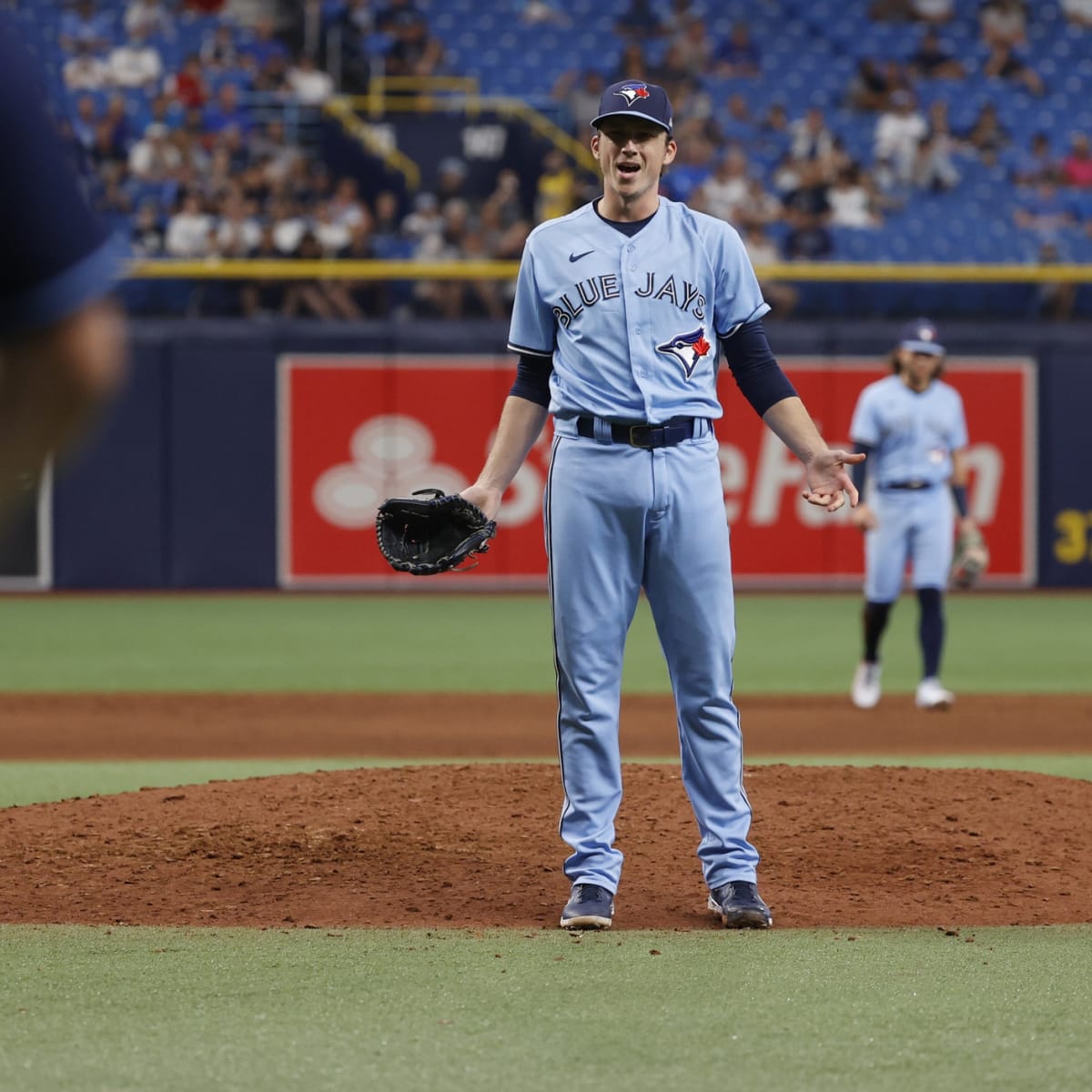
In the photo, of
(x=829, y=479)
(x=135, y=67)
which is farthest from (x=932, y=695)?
(x=135, y=67)

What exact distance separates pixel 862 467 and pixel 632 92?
6.89 m

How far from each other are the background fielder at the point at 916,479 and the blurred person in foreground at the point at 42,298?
8.22 metres

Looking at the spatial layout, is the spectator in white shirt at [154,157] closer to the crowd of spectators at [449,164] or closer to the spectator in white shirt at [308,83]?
the crowd of spectators at [449,164]

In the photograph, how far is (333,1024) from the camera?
3.54 meters

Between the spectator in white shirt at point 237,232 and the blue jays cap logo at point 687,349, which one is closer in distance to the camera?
the blue jays cap logo at point 687,349

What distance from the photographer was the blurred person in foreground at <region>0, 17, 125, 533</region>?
150 centimetres

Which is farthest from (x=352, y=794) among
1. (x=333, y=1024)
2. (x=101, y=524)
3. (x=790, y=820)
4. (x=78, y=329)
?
(x=101, y=524)

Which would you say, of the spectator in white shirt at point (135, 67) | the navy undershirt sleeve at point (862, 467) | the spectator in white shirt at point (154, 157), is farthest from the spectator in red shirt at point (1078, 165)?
the spectator in white shirt at point (135, 67)

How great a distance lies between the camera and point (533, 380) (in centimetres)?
462

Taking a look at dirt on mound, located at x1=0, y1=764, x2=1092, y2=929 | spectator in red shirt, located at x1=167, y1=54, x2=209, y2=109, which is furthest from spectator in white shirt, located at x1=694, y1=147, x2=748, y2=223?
dirt on mound, located at x1=0, y1=764, x2=1092, y2=929

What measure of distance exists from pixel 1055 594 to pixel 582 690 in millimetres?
13371

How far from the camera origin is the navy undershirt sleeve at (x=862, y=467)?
9.65 metres

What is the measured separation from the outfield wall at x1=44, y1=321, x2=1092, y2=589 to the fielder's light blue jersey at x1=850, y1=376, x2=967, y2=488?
664 centimetres

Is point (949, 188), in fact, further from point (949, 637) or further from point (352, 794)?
point (352, 794)
